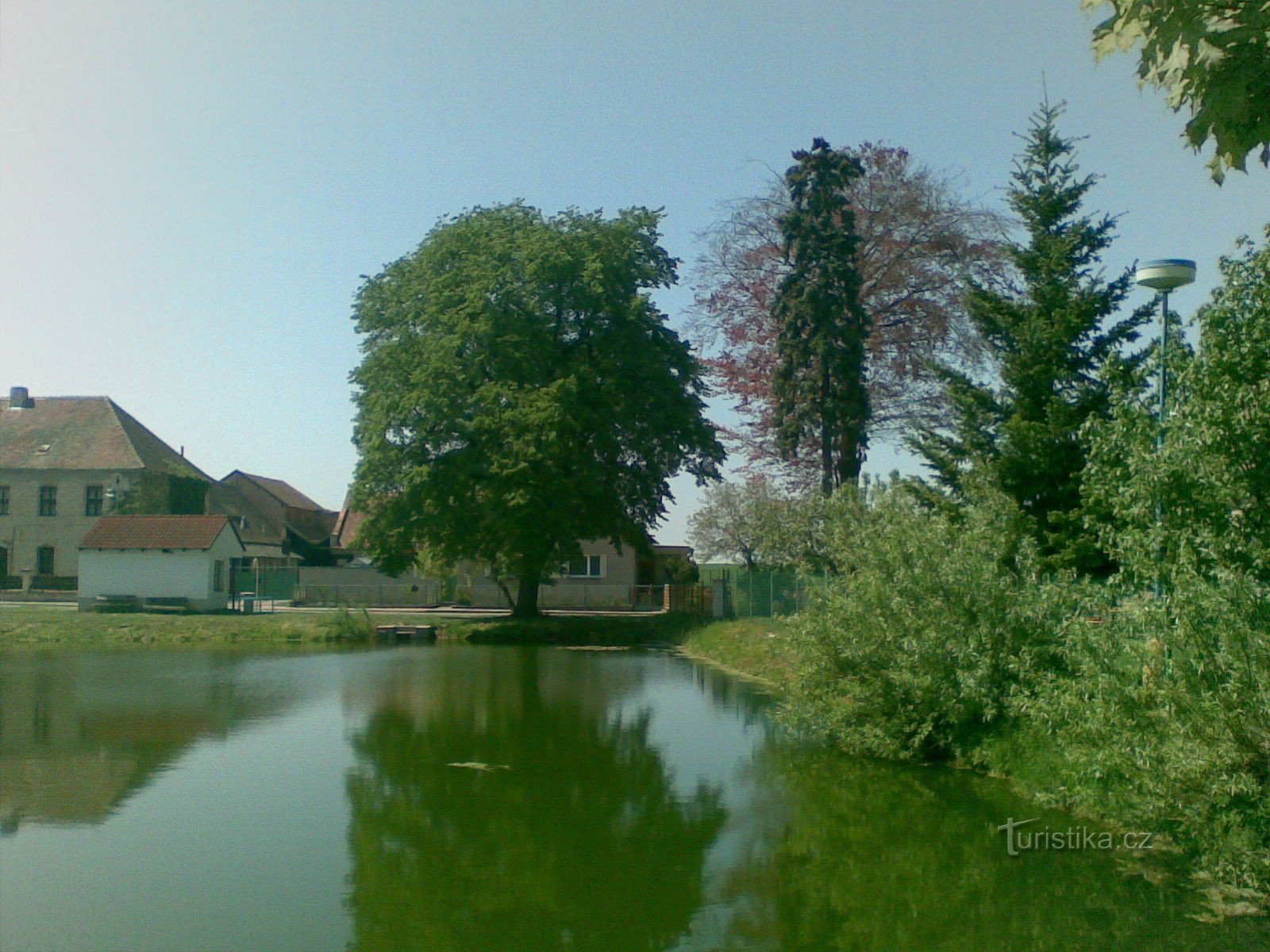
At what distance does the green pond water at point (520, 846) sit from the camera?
27.9 ft

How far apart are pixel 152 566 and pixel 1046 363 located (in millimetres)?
33630

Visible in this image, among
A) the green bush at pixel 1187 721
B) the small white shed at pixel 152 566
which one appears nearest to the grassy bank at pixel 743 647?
the green bush at pixel 1187 721

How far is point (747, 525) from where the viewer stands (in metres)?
38.7

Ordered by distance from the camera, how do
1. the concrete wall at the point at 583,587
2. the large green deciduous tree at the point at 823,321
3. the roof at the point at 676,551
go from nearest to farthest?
the large green deciduous tree at the point at 823,321 → the concrete wall at the point at 583,587 → the roof at the point at 676,551

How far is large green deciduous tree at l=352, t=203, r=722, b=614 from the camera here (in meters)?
36.6

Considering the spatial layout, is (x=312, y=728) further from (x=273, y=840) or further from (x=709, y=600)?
(x=709, y=600)

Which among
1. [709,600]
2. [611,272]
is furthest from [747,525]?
[611,272]

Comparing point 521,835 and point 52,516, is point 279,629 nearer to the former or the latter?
point 52,516

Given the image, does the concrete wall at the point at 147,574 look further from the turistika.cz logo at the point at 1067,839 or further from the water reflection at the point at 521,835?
the turistika.cz logo at the point at 1067,839

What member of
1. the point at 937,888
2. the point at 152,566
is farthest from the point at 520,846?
the point at 152,566

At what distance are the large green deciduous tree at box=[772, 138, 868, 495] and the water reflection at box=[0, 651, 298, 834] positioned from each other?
1582 centimetres

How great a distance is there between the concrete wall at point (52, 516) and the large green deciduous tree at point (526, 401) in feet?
75.8

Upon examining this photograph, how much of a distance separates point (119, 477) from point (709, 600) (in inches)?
1242

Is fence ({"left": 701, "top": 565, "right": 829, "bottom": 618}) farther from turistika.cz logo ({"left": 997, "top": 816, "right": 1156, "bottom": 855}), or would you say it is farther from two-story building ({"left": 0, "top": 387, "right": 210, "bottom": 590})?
two-story building ({"left": 0, "top": 387, "right": 210, "bottom": 590})
